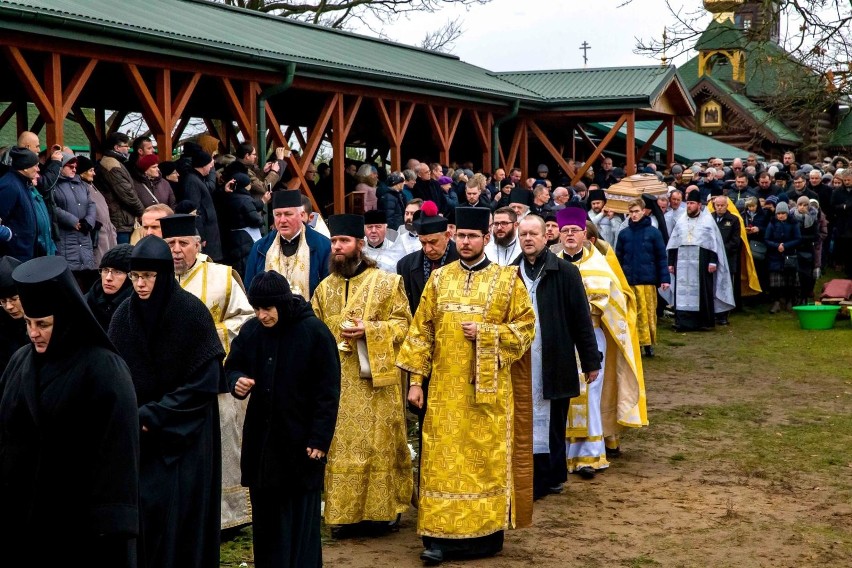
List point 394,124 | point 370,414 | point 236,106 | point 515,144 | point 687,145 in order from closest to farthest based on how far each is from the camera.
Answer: point 370,414
point 236,106
point 394,124
point 515,144
point 687,145

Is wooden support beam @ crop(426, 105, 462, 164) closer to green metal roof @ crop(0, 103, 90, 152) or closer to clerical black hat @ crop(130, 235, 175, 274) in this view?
green metal roof @ crop(0, 103, 90, 152)

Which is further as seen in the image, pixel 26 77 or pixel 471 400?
pixel 26 77

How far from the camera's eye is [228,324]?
678 cm

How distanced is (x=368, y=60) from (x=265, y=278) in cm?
1202

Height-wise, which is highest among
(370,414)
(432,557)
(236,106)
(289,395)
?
(236,106)

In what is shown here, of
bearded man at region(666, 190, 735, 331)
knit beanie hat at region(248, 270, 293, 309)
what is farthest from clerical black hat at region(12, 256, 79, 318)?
bearded man at region(666, 190, 735, 331)

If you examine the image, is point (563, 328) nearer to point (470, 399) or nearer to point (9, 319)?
point (470, 399)

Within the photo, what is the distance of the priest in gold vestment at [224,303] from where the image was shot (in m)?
6.51

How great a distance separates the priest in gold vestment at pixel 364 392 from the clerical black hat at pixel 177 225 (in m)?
1.01

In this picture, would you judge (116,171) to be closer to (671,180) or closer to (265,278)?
(265,278)

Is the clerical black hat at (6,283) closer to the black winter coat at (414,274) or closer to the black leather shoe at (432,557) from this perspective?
the black leather shoe at (432,557)

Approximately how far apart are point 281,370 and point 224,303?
1013 millimetres

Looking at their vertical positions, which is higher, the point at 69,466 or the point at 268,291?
the point at 268,291

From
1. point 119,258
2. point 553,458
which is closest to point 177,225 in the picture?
point 119,258
